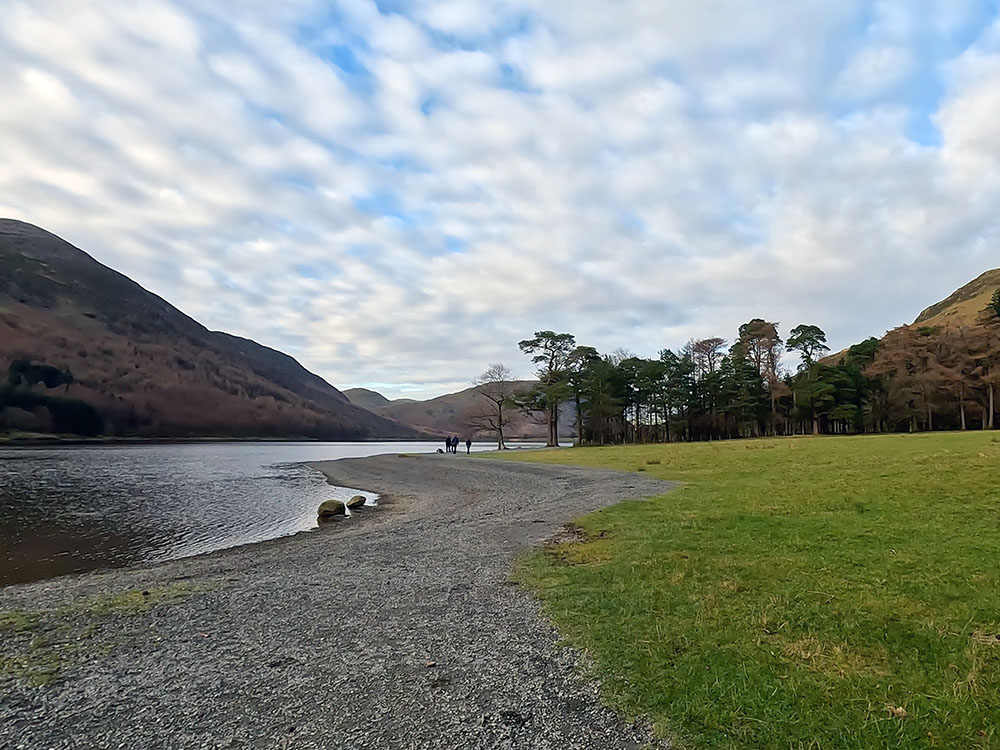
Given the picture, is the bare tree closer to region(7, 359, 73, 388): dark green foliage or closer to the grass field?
the grass field

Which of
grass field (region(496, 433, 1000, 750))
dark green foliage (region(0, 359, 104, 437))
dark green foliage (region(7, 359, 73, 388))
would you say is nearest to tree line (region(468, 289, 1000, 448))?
grass field (region(496, 433, 1000, 750))

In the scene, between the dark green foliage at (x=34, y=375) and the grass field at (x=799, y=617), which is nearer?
the grass field at (x=799, y=617)

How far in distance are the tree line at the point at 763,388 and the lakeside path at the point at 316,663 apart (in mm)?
52907

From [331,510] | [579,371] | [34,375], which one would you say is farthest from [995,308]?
[34,375]

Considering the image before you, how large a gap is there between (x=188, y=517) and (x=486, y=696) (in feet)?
69.2

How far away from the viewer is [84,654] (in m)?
6.09

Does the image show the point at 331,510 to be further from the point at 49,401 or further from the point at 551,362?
the point at 49,401

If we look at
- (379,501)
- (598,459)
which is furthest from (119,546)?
(598,459)

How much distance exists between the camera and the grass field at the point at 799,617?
4.06 m

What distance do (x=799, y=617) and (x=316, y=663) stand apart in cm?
515

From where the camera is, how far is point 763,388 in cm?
6950

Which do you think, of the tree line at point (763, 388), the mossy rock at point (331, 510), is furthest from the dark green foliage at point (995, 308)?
the mossy rock at point (331, 510)

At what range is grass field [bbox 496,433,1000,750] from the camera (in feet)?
13.3

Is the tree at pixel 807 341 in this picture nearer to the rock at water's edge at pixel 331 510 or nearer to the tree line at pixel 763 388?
the tree line at pixel 763 388
